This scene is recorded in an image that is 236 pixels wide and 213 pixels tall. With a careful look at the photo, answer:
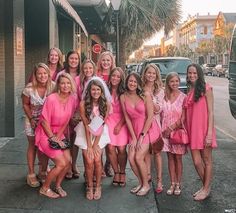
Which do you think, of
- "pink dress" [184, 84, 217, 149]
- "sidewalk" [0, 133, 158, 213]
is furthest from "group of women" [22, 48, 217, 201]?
"sidewalk" [0, 133, 158, 213]

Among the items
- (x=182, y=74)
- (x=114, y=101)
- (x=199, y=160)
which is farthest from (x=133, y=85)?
(x=182, y=74)

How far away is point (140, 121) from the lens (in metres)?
5.80

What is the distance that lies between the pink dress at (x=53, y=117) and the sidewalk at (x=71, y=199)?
22.7 inches

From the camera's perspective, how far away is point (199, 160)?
5699 millimetres

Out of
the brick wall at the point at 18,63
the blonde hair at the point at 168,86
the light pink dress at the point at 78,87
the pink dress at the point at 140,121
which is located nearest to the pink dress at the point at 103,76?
the light pink dress at the point at 78,87

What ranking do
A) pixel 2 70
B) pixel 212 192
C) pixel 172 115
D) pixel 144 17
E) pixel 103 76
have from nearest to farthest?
1. pixel 172 115
2. pixel 212 192
3. pixel 103 76
4. pixel 2 70
5. pixel 144 17

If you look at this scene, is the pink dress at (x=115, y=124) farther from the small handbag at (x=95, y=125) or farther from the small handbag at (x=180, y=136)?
the small handbag at (x=180, y=136)

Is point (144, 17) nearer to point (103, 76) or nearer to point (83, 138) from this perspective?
point (103, 76)

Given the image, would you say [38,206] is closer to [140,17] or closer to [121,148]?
[121,148]

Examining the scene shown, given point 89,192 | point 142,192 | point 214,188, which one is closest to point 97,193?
point 89,192

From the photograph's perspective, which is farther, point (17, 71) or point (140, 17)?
point (140, 17)

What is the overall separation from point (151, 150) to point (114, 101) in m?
0.78

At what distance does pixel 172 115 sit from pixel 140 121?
1.33 feet

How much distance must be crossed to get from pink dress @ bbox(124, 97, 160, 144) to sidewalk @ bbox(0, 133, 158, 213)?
0.72 m
